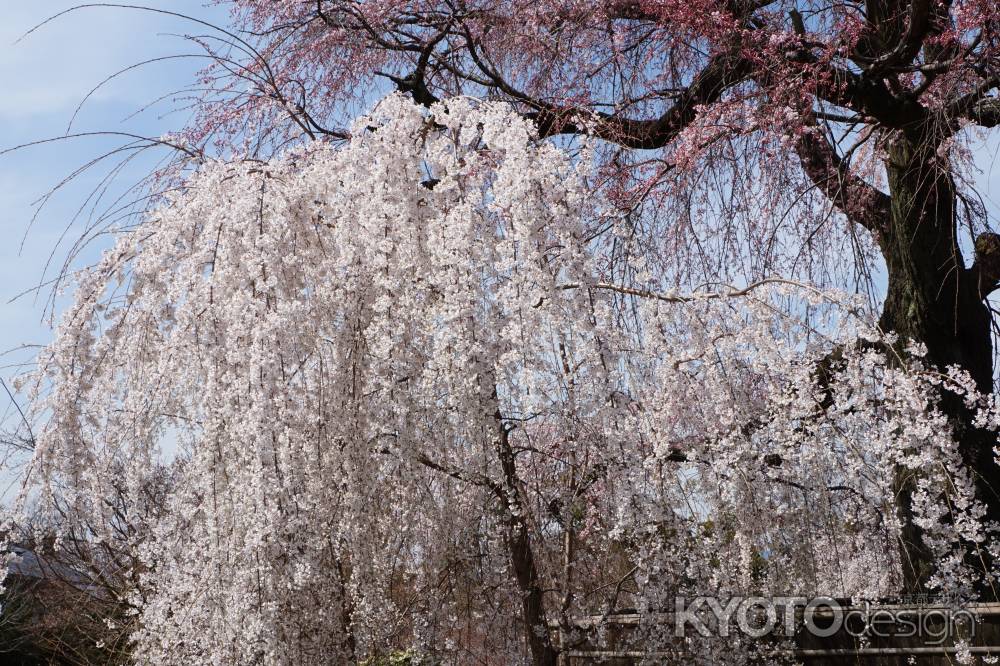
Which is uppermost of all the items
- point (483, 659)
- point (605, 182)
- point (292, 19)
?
point (292, 19)

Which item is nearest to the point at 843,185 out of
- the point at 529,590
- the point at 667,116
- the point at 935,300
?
the point at 935,300

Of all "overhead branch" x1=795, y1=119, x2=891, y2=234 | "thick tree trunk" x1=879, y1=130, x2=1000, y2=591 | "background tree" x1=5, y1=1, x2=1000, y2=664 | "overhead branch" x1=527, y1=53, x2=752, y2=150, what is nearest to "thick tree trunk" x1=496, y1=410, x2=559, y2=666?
"background tree" x1=5, y1=1, x2=1000, y2=664

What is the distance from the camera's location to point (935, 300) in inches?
194

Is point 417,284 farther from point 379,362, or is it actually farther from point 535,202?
point 535,202

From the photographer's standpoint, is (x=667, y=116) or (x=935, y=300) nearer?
(x=935, y=300)

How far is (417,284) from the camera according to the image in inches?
117

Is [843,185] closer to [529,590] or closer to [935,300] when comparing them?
[935,300]

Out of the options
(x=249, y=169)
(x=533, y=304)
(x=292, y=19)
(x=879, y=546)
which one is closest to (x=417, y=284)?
(x=533, y=304)

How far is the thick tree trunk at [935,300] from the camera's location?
15.1ft

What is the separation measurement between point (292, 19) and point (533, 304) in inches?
129

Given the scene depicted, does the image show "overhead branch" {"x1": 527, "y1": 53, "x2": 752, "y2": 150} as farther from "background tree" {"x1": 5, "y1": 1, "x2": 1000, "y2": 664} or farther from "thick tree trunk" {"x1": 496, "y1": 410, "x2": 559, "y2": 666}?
"thick tree trunk" {"x1": 496, "y1": 410, "x2": 559, "y2": 666}

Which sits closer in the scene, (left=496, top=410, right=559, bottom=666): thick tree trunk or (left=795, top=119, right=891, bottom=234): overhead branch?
(left=496, top=410, right=559, bottom=666): thick tree trunk

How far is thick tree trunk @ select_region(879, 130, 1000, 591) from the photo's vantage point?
15.1 ft

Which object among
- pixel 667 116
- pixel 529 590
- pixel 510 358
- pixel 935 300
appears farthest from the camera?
pixel 667 116
